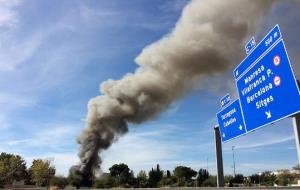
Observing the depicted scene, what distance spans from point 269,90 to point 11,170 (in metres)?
106

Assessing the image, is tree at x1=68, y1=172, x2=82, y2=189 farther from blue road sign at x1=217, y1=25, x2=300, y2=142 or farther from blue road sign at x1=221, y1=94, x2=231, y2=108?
blue road sign at x1=217, y1=25, x2=300, y2=142

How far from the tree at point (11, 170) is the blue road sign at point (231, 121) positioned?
90.1 meters

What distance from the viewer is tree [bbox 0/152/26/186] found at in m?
102

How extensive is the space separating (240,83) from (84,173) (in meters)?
48.3

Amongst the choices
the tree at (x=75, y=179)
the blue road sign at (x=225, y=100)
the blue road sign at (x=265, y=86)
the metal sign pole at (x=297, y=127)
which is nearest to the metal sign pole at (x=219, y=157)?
the blue road sign at (x=225, y=100)

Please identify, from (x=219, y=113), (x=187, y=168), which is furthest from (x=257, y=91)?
(x=187, y=168)

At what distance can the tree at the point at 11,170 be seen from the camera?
10150cm

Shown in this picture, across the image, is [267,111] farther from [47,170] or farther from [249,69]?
[47,170]

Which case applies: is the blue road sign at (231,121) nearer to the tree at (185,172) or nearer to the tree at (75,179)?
the tree at (75,179)

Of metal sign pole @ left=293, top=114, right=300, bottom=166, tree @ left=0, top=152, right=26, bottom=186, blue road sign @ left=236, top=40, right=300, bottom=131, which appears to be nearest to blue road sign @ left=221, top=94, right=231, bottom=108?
blue road sign @ left=236, top=40, right=300, bottom=131

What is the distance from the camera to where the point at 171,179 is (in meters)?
93.9

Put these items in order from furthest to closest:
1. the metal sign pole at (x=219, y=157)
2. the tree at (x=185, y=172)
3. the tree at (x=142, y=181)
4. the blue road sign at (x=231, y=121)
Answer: the tree at (x=185, y=172)
the tree at (x=142, y=181)
the metal sign pole at (x=219, y=157)
the blue road sign at (x=231, y=121)

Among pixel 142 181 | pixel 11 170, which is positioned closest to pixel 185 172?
pixel 142 181

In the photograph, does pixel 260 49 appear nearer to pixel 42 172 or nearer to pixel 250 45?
pixel 250 45
